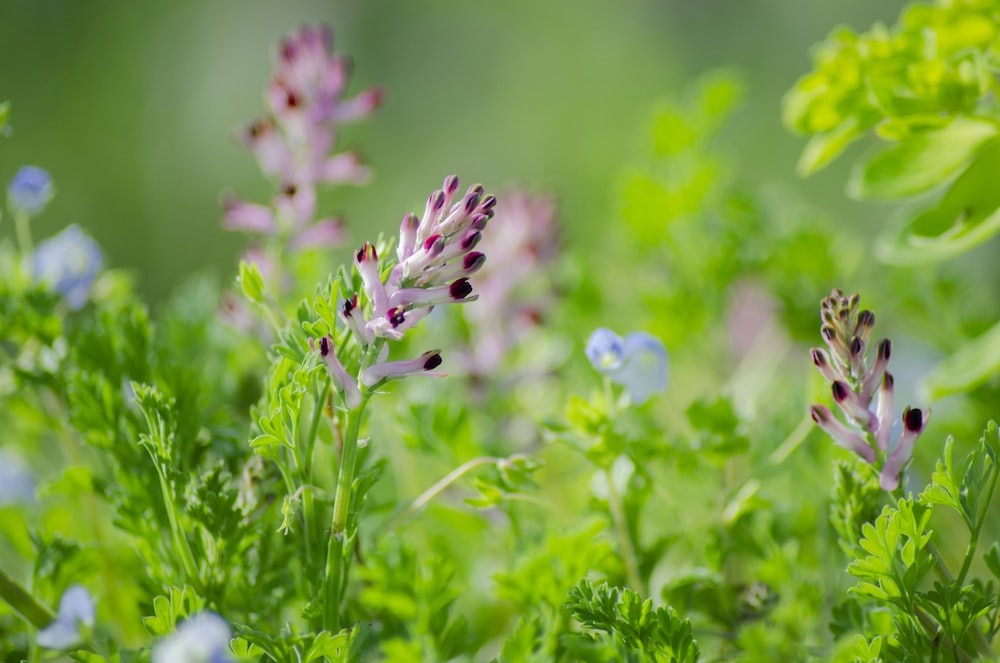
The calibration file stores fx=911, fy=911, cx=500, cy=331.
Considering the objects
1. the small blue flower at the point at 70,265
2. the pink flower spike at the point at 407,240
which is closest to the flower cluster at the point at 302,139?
the small blue flower at the point at 70,265

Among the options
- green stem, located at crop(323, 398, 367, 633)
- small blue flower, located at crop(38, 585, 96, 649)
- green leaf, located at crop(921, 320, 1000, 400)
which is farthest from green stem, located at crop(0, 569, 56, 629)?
green leaf, located at crop(921, 320, 1000, 400)

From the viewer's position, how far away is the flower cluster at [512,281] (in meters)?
0.83

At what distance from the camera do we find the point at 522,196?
866 mm

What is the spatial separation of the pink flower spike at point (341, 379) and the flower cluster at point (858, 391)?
231 millimetres

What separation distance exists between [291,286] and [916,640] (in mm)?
526

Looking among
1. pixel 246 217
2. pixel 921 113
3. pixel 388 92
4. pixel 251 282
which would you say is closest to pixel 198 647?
pixel 251 282

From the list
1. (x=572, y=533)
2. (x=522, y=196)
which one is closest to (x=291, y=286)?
(x=522, y=196)

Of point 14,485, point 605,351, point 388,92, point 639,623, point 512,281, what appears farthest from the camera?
point 388,92

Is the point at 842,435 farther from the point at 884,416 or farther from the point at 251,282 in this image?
the point at 251,282

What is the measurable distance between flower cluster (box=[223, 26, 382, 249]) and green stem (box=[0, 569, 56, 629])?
32cm

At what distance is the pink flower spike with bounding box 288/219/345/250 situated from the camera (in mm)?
732

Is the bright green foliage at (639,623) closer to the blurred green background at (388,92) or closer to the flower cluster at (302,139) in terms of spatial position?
the flower cluster at (302,139)

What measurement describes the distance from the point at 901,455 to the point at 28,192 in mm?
589

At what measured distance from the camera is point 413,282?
48 cm
